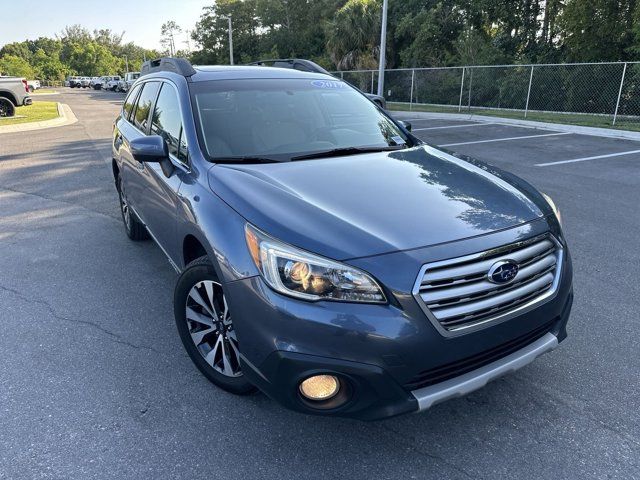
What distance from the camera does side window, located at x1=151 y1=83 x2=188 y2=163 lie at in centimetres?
319

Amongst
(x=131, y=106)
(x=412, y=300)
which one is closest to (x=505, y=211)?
(x=412, y=300)

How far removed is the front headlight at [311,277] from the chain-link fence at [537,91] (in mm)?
15633

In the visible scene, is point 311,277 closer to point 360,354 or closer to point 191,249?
point 360,354

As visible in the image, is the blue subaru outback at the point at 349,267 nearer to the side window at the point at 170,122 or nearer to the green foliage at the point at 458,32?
the side window at the point at 170,122

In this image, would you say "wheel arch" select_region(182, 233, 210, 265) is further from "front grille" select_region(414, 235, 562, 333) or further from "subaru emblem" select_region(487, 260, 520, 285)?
"subaru emblem" select_region(487, 260, 520, 285)

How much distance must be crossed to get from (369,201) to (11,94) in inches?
779

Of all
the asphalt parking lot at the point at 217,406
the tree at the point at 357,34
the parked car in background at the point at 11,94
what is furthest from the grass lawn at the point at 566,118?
the parked car in background at the point at 11,94

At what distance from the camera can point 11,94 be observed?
694 inches

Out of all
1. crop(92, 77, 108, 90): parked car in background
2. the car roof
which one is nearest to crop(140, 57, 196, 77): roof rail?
the car roof

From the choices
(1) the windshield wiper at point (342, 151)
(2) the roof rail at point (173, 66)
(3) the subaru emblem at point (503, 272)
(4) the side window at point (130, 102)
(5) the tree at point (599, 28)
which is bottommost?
(3) the subaru emblem at point (503, 272)

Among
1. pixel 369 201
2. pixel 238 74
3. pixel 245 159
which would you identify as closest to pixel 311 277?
pixel 369 201

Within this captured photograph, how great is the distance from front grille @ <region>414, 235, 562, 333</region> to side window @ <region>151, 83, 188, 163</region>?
1.82 metres

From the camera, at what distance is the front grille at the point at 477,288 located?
2012mm

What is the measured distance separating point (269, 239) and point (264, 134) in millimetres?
1327
